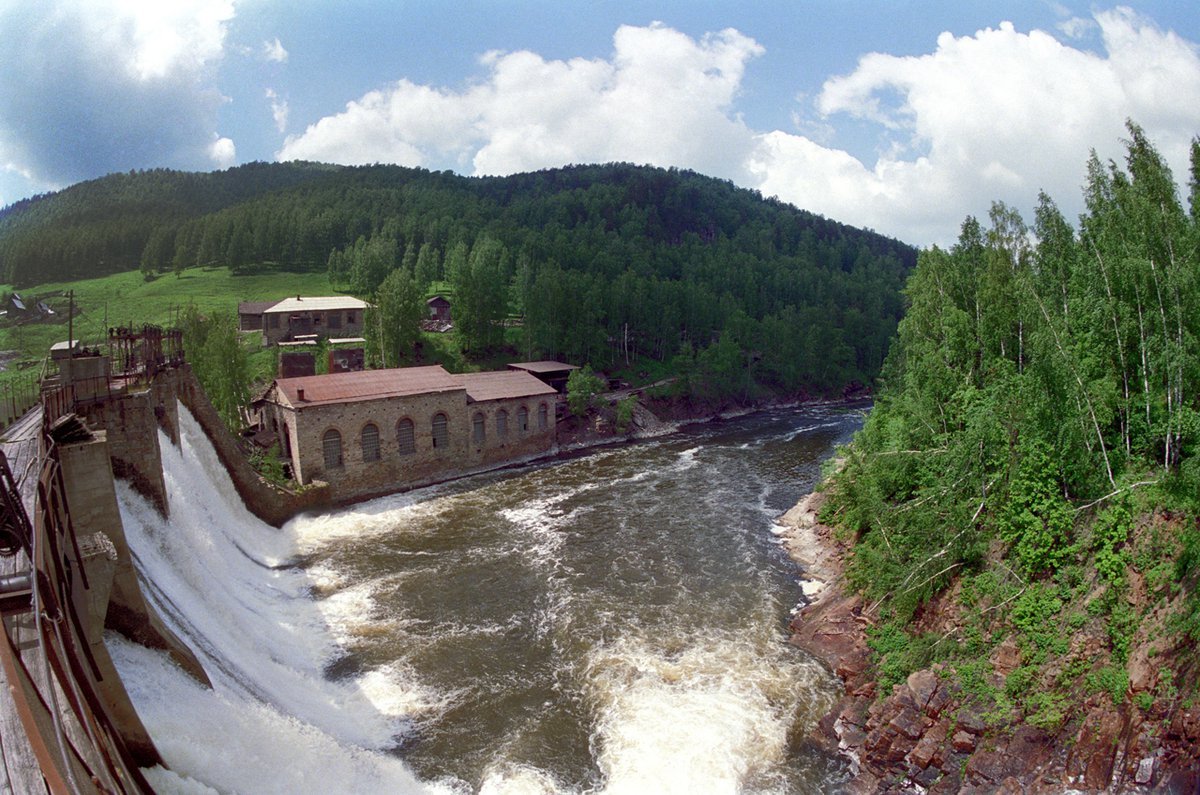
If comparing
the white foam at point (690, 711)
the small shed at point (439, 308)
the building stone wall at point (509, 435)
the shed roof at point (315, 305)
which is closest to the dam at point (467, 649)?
the white foam at point (690, 711)

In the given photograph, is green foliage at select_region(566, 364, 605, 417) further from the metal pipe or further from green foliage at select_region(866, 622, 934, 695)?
the metal pipe

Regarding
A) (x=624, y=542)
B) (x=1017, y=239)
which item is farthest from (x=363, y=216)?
(x=1017, y=239)

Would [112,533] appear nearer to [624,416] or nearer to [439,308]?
[624,416]

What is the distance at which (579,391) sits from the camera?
58.4 metres

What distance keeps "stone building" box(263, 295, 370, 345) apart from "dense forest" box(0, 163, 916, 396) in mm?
4218

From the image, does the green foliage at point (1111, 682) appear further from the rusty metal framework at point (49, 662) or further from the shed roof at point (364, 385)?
the shed roof at point (364, 385)

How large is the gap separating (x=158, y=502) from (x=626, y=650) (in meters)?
16.7

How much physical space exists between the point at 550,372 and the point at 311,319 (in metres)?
29.1

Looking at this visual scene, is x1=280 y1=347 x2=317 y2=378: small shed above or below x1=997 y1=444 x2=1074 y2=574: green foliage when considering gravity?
above

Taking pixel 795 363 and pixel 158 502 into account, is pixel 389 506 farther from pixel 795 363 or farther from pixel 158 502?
pixel 795 363

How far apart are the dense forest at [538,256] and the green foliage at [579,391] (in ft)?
41.7

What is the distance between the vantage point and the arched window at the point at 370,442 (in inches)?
1706

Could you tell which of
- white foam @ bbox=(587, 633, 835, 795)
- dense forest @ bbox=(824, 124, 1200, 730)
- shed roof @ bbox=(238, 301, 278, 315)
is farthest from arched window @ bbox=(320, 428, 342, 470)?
shed roof @ bbox=(238, 301, 278, 315)

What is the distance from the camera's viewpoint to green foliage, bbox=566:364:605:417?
191ft
